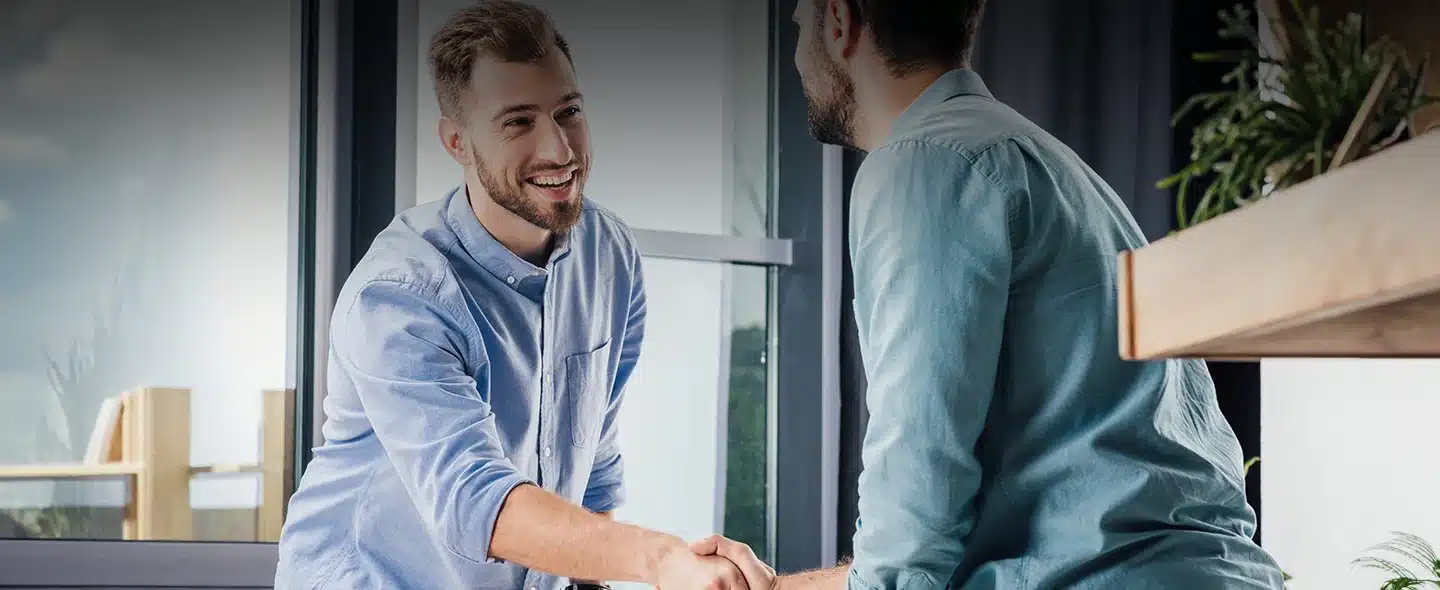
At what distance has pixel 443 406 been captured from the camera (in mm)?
1819

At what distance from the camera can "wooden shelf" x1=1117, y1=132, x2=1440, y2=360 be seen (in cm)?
43

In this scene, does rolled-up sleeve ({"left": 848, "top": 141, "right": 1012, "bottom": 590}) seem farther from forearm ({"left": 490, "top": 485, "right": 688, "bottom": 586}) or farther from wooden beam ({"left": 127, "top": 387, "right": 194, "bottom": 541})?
wooden beam ({"left": 127, "top": 387, "right": 194, "bottom": 541})

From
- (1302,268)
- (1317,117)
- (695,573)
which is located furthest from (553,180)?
(1302,268)

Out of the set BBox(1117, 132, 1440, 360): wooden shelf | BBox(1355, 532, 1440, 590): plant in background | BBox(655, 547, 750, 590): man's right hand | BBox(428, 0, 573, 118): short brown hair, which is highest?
BBox(428, 0, 573, 118): short brown hair

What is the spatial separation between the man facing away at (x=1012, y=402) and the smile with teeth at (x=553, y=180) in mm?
1025

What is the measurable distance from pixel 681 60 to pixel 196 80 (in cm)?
98

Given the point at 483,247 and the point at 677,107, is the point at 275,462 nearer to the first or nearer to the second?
the point at 483,247

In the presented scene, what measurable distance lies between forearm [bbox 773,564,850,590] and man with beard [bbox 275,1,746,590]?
74mm

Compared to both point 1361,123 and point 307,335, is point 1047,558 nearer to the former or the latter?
point 1361,123

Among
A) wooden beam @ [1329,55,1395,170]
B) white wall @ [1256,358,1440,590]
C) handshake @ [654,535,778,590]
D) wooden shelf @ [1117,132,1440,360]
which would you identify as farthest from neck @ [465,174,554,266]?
wooden shelf @ [1117,132,1440,360]

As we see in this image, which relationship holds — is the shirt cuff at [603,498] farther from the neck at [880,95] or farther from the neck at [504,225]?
the neck at [880,95]

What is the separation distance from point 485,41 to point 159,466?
90cm

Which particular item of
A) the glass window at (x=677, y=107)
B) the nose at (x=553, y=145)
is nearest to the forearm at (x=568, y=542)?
the nose at (x=553, y=145)

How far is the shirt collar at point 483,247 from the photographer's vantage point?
6.57 feet
